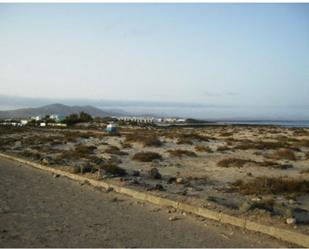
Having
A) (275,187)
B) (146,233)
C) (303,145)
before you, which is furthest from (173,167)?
(303,145)

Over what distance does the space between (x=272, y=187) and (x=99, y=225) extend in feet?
22.3

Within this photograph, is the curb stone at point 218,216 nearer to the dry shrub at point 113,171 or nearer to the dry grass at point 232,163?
the dry shrub at point 113,171

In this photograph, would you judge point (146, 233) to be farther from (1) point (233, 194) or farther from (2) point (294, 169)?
(2) point (294, 169)

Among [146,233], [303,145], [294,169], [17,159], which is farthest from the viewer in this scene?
[303,145]

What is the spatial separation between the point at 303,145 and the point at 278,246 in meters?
26.9

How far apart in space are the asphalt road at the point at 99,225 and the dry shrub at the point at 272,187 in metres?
3.82

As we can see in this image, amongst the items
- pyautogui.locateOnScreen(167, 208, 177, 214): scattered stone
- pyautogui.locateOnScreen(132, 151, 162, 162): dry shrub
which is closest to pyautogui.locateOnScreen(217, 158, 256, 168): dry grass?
pyautogui.locateOnScreen(132, 151, 162, 162): dry shrub

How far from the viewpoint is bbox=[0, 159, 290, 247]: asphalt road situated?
7.66 metres

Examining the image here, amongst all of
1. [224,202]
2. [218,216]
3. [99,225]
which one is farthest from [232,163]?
[99,225]

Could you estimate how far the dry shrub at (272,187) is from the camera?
13.1 meters

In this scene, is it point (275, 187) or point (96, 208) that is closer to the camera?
point (96, 208)

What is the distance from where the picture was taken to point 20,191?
42.8 feet

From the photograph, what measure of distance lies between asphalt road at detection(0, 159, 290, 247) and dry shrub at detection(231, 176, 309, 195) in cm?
382

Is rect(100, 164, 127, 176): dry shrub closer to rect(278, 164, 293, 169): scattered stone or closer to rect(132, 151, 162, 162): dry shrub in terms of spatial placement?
rect(132, 151, 162, 162): dry shrub
